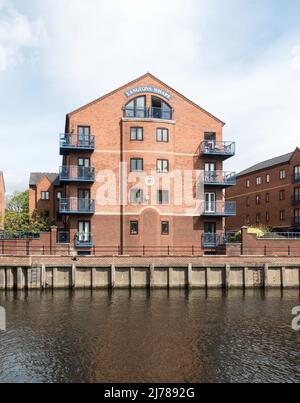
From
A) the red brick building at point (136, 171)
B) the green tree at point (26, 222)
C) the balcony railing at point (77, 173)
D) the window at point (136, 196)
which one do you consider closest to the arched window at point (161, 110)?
the red brick building at point (136, 171)

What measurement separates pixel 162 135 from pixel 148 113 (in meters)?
2.45

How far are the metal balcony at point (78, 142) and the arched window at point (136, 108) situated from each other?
13.8 feet

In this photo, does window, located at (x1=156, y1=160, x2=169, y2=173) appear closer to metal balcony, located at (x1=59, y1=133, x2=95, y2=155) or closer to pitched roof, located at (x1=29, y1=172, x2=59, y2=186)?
metal balcony, located at (x1=59, y1=133, x2=95, y2=155)

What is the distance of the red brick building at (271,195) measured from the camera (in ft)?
185

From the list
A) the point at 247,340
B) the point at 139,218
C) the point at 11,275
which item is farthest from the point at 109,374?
the point at 139,218

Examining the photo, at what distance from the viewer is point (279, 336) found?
1816cm

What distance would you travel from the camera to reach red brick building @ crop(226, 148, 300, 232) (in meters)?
56.2

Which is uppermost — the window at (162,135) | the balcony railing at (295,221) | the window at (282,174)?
the window at (162,135)

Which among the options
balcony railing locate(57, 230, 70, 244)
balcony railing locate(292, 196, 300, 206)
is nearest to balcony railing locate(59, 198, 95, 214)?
balcony railing locate(57, 230, 70, 244)

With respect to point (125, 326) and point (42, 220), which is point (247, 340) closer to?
point (125, 326)

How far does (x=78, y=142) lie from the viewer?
121 ft

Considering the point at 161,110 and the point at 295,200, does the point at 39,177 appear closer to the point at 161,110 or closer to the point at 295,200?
the point at 161,110

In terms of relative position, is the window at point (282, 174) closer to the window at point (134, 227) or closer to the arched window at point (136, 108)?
the arched window at point (136, 108)

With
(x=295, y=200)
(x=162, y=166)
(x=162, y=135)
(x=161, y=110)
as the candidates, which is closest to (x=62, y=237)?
(x=162, y=166)
